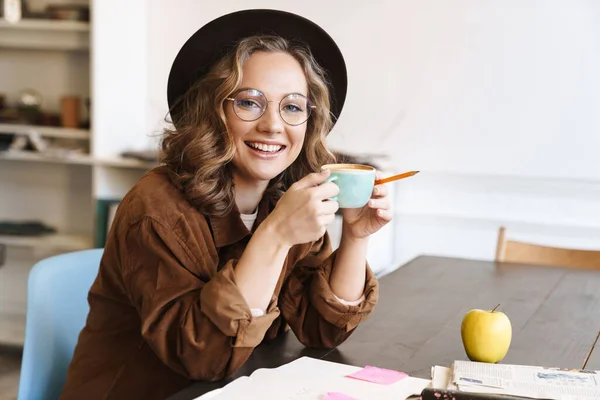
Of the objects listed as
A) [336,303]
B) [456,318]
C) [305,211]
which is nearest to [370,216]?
[336,303]

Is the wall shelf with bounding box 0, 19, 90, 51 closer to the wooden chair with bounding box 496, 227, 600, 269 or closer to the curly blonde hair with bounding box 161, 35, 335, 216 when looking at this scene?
the wooden chair with bounding box 496, 227, 600, 269

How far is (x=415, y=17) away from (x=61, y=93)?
190cm

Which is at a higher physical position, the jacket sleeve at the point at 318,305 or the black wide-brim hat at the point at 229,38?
the black wide-brim hat at the point at 229,38

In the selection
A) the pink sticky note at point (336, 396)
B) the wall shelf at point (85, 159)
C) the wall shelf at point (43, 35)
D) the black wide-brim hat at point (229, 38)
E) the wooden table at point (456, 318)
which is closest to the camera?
the pink sticky note at point (336, 396)

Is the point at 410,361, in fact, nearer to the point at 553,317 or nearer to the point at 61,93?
the point at 553,317

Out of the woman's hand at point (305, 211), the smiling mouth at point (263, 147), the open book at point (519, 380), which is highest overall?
the smiling mouth at point (263, 147)

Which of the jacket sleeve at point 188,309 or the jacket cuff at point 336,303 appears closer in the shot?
the jacket sleeve at point 188,309

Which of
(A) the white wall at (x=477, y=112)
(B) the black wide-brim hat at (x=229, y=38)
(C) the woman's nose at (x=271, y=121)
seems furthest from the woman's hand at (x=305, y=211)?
(A) the white wall at (x=477, y=112)

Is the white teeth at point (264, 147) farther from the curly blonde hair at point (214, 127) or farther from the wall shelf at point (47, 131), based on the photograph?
the wall shelf at point (47, 131)

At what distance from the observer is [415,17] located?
11.8ft

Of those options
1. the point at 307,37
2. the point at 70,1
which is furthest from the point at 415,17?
the point at 307,37

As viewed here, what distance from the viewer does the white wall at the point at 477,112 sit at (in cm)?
344

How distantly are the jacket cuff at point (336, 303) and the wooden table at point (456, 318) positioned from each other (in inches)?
2.2

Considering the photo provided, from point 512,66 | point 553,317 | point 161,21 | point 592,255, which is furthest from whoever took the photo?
point 161,21
